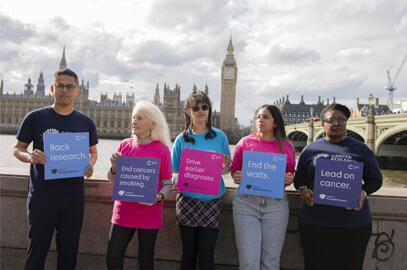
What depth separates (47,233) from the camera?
2.00 meters

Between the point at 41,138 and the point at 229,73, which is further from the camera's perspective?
the point at 229,73

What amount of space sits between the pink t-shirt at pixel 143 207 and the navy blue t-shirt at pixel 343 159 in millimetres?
902

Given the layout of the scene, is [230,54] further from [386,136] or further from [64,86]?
[64,86]

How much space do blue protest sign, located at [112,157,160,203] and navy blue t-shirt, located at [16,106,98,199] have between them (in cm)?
30

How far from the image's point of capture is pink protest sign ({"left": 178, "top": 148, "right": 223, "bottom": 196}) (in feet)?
6.80

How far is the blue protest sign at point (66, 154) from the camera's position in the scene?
6.49 ft

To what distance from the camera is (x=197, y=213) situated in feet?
6.69

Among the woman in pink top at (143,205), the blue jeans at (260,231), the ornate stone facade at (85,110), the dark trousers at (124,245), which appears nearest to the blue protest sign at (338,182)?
the blue jeans at (260,231)

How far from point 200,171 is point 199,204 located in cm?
21

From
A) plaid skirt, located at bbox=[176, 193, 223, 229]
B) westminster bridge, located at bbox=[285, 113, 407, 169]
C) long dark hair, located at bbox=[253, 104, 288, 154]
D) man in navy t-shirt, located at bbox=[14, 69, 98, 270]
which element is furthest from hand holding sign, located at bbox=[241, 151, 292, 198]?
westminster bridge, located at bbox=[285, 113, 407, 169]

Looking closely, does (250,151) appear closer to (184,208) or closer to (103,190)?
(184,208)

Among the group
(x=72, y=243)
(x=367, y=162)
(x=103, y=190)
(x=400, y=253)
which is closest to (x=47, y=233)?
(x=72, y=243)

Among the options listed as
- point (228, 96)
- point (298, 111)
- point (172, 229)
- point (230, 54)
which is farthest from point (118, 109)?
point (172, 229)

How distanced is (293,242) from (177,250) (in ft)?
3.09
